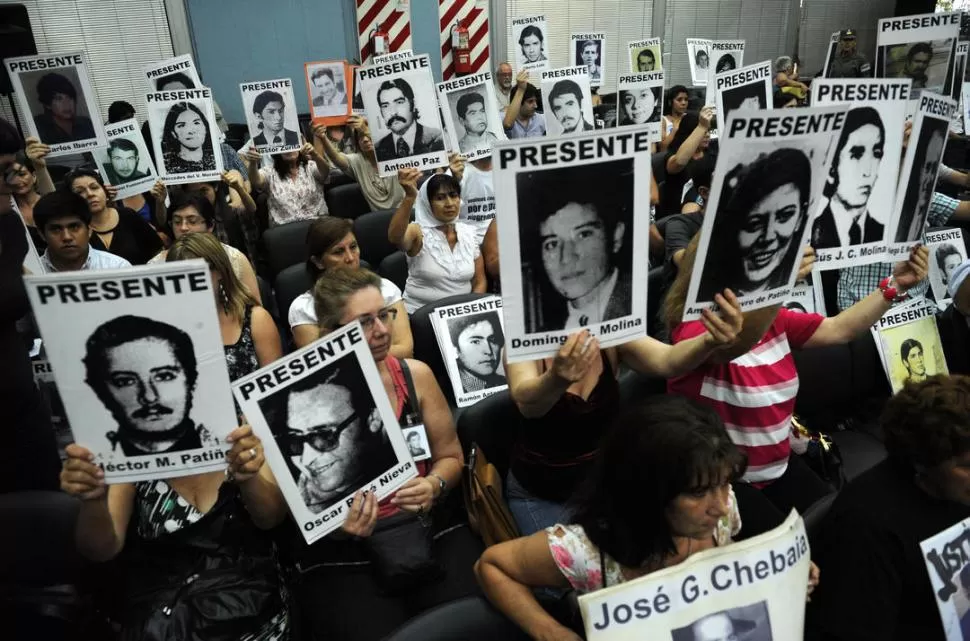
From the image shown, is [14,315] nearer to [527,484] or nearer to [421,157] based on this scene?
[527,484]

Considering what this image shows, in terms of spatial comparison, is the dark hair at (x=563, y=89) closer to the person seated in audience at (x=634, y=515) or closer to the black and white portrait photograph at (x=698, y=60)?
the black and white portrait photograph at (x=698, y=60)

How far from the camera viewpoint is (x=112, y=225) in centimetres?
397

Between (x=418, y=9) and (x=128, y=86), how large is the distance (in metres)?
3.90

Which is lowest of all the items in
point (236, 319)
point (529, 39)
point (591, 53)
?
point (236, 319)

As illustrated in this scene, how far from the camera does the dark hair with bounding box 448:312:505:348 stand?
3.11 m

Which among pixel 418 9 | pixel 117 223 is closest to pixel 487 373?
pixel 117 223

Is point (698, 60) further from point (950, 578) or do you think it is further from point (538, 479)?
point (950, 578)

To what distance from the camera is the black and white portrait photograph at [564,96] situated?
5.47 meters

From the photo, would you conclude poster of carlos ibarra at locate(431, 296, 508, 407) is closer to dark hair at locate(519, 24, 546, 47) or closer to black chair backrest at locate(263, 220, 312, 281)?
black chair backrest at locate(263, 220, 312, 281)

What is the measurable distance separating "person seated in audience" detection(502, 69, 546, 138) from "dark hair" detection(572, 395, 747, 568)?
570 centimetres

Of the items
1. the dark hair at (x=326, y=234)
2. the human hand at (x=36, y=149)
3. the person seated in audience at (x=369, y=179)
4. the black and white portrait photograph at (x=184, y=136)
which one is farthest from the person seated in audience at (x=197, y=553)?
the person seated in audience at (x=369, y=179)

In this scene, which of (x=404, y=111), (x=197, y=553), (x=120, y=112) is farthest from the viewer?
(x=120, y=112)

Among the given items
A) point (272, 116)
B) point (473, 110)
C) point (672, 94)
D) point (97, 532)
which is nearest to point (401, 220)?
point (473, 110)

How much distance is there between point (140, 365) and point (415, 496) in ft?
3.05
